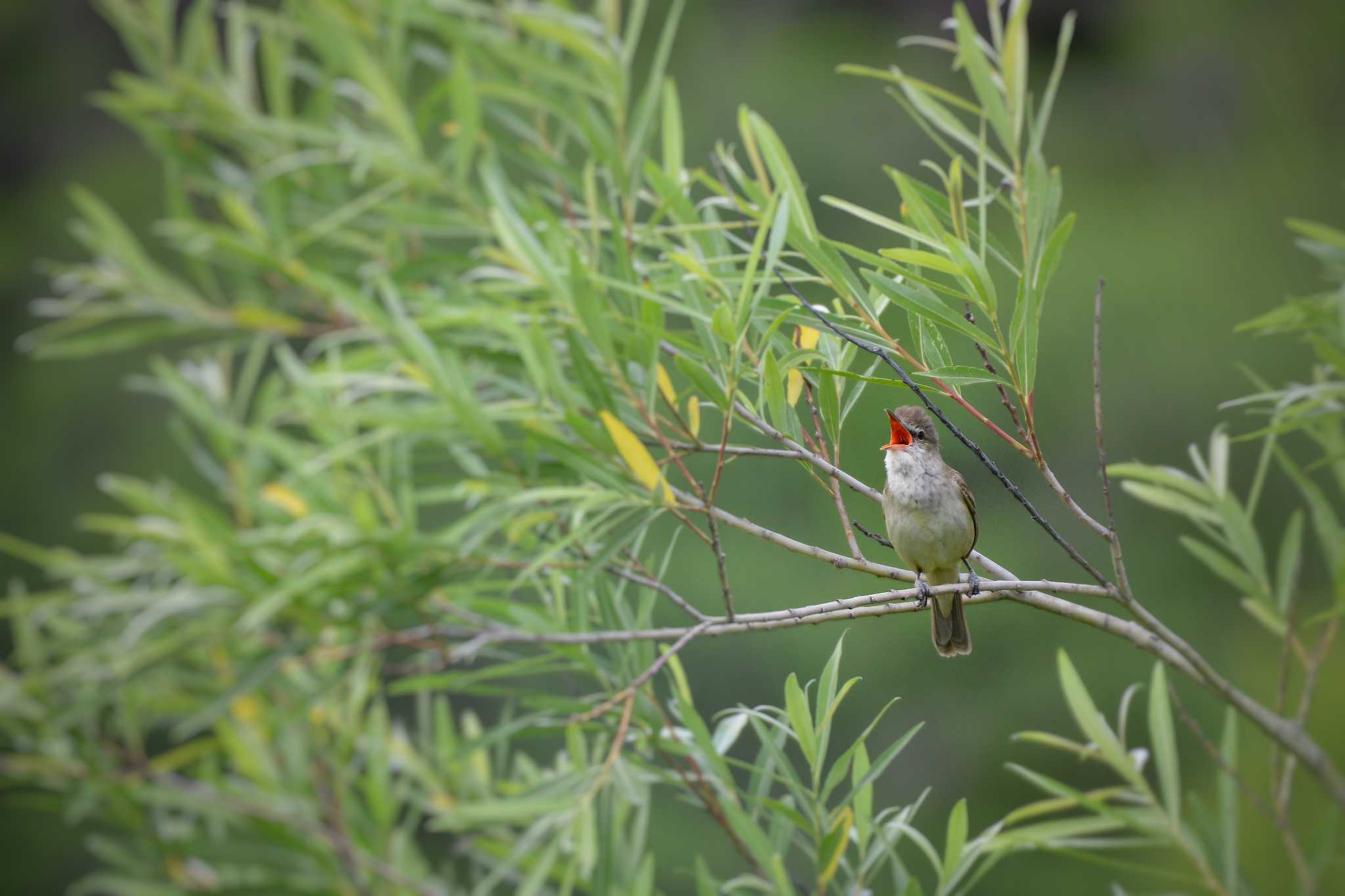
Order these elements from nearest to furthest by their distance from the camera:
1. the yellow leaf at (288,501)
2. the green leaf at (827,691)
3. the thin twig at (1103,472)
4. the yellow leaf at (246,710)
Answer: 1. the thin twig at (1103,472)
2. the green leaf at (827,691)
3. the yellow leaf at (288,501)
4. the yellow leaf at (246,710)

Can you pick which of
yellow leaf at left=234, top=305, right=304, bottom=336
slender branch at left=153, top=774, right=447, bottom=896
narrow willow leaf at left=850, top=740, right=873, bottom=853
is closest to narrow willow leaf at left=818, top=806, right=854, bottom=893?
narrow willow leaf at left=850, top=740, right=873, bottom=853

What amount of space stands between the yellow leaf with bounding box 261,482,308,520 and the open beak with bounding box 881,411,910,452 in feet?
2.12

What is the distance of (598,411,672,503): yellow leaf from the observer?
53cm

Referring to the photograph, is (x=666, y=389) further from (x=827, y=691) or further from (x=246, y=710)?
(x=246, y=710)

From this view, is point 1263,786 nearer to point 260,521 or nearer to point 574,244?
point 574,244

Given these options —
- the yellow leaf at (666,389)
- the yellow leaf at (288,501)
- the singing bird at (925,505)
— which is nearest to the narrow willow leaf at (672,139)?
the yellow leaf at (666,389)

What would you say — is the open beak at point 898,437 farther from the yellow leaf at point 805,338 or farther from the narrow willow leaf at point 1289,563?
the narrow willow leaf at point 1289,563

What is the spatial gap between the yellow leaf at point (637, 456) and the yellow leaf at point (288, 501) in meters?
0.51

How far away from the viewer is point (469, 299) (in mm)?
782

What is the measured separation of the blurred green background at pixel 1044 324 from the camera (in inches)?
26.1

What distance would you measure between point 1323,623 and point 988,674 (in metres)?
0.23

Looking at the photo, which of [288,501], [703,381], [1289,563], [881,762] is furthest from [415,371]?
[1289,563]

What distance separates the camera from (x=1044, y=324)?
0.91m

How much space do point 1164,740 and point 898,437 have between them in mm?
184
